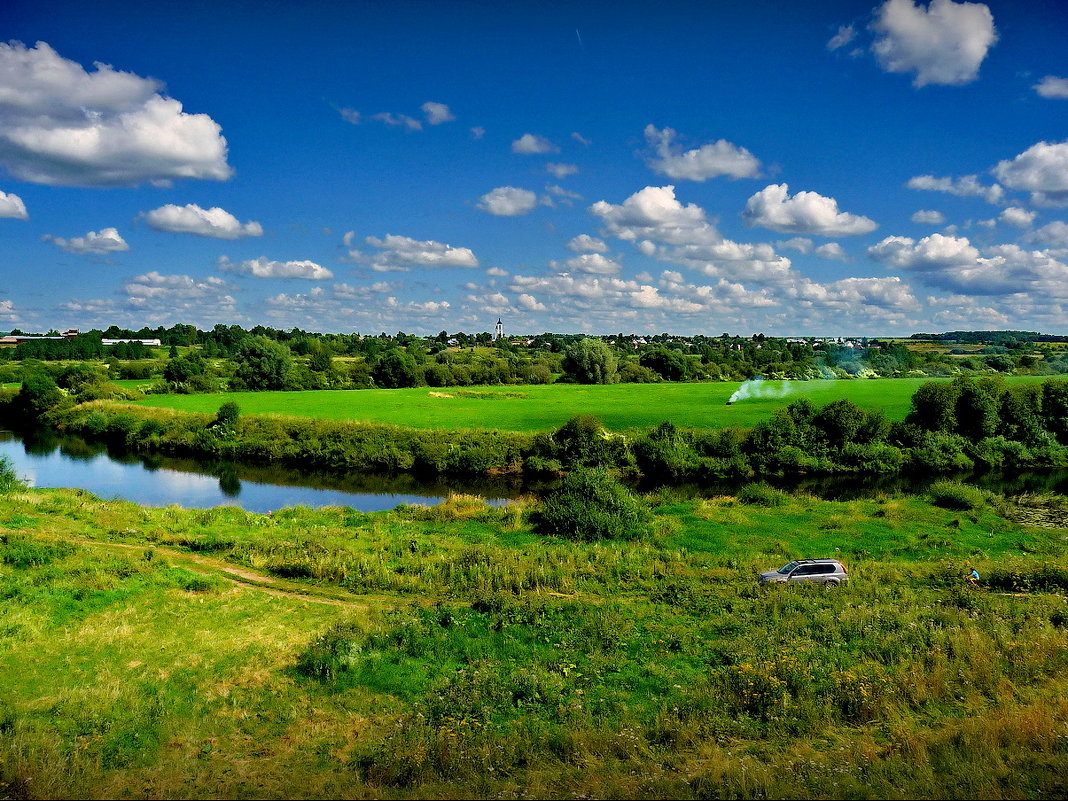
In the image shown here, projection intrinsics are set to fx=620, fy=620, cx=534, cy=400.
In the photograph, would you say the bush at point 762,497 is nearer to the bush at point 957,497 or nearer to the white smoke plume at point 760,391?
the bush at point 957,497

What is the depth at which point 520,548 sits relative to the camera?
26562mm

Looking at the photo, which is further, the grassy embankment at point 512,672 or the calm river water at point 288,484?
the calm river water at point 288,484

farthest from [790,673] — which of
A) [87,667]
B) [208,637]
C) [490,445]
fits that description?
[490,445]

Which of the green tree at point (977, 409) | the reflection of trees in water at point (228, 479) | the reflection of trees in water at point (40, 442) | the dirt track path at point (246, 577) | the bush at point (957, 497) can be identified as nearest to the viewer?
the dirt track path at point (246, 577)

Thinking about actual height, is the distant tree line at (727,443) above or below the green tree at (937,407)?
below

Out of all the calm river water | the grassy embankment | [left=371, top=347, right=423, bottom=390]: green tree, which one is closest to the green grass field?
the calm river water

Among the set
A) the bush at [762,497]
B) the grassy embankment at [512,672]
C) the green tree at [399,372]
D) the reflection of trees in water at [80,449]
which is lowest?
the reflection of trees in water at [80,449]

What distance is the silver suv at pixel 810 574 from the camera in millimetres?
20594

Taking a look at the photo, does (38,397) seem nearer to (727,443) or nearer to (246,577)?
(246,577)

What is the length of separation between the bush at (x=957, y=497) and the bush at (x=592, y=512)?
1867 centimetres

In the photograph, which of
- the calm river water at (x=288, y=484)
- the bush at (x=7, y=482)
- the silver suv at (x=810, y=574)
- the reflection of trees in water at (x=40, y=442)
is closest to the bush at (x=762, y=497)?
the calm river water at (x=288, y=484)

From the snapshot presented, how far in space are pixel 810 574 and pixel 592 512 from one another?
10908mm

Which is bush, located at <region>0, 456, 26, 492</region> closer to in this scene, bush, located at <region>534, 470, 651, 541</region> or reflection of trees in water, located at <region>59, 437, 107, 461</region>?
reflection of trees in water, located at <region>59, 437, 107, 461</region>

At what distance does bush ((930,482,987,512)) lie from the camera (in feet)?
115
